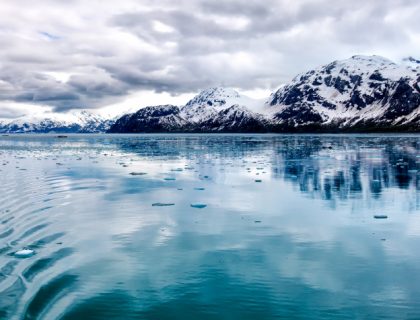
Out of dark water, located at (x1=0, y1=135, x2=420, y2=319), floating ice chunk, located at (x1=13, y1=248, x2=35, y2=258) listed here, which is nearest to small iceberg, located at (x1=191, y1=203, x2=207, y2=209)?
dark water, located at (x1=0, y1=135, x2=420, y2=319)

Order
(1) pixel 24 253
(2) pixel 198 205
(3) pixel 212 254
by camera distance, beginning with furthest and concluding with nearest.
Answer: (2) pixel 198 205, (3) pixel 212 254, (1) pixel 24 253

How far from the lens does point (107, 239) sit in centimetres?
1523

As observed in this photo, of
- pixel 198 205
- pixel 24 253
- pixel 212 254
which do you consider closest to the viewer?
pixel 24 253

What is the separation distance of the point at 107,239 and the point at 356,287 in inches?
336

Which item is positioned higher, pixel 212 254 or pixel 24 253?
pixel 24 253

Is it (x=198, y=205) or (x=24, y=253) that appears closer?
(x=24, y=253)

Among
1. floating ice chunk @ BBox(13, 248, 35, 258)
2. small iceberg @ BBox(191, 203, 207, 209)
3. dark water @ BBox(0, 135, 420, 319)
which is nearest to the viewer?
dark water @ BBox(0, 135, 420, 319)

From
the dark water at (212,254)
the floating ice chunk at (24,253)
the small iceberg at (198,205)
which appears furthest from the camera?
the small iceberg at (198,205)

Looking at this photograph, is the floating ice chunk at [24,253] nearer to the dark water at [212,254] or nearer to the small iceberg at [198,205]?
the dark water at [212,254]

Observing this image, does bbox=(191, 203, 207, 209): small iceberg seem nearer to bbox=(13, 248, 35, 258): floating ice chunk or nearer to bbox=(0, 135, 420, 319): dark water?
bbox=(0, 135, 420, 319): dark water

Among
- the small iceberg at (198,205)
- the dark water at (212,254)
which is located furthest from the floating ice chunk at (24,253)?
the small iceberg at (198,205)

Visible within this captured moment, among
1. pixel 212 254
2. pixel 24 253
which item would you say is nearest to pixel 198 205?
pixel 212 254

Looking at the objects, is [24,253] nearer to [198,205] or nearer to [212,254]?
[212,254]

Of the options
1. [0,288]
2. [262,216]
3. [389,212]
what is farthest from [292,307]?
[389,212]
